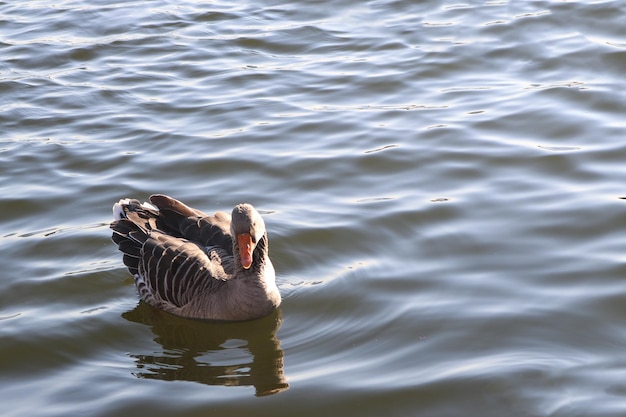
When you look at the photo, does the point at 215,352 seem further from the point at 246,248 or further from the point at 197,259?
the point at 197,259

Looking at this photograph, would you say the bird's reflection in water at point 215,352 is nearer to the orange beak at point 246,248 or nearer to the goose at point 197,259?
the goose at point 197,259

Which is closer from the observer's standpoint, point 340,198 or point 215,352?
point 215,352

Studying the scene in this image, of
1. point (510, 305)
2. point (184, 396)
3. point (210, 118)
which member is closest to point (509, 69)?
point (210, 118)

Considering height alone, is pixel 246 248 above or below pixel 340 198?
above

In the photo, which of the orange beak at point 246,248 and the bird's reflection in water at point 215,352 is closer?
the bird's reflection in water at point 215,352

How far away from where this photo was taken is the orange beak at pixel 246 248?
7624mm

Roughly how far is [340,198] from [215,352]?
2.64 m

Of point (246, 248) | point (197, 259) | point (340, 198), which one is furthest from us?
point (340, 198)

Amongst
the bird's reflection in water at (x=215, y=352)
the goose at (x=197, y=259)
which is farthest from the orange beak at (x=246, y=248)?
the bird's reflection in water at (x=215, y=352)

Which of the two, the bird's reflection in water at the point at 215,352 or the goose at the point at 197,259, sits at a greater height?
the goose at the point at 197,259

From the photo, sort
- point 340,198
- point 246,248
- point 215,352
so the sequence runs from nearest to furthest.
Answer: point 215,352 → point 246,248 → point 340,198

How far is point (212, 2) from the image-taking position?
55.9ft

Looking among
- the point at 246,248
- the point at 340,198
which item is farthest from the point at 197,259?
the point at 340,198

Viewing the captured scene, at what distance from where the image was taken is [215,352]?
7414 millimetres
